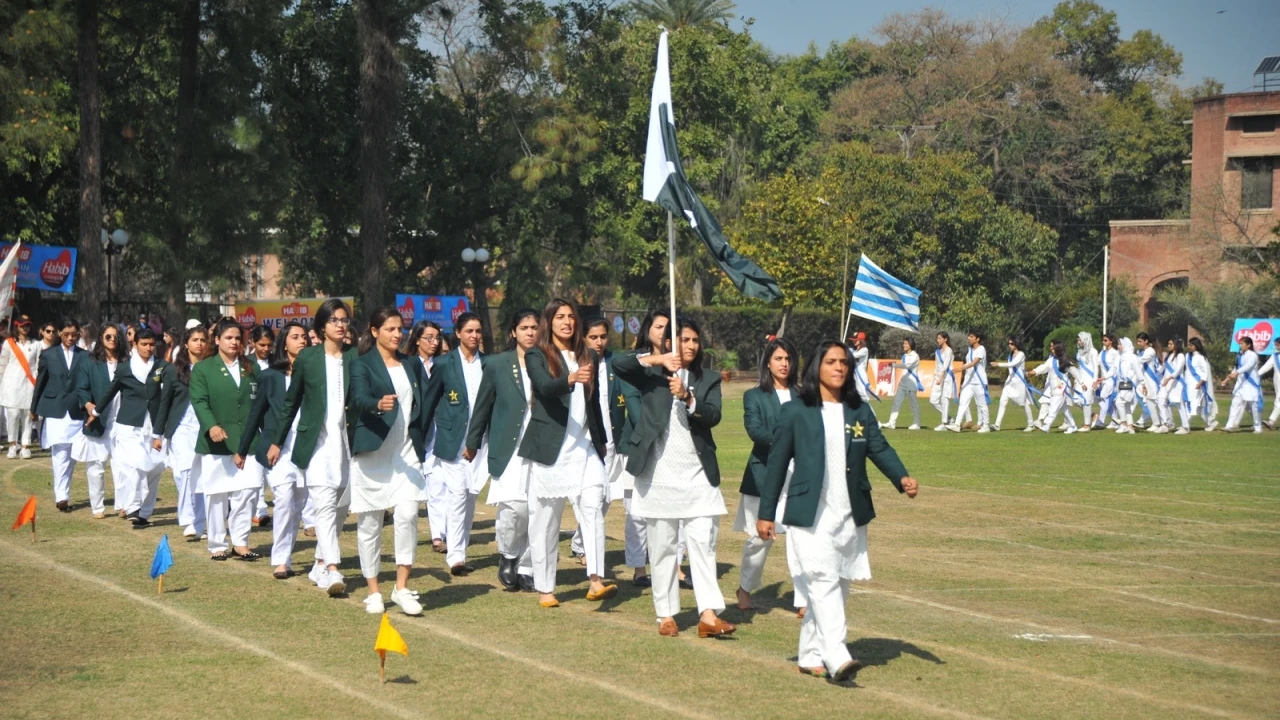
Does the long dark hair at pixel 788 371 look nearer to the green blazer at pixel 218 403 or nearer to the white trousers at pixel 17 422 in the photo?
the green blazer at pixel 218 403

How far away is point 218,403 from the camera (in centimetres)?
1138

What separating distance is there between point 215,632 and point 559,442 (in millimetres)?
2396

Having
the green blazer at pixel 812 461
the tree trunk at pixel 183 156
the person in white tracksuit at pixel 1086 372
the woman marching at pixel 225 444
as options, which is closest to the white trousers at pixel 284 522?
the woman marching at pixel 225 444

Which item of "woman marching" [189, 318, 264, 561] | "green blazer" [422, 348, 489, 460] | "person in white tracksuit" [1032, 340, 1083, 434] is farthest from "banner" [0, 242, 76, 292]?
"green blazer" [422, 348, 489, 460]

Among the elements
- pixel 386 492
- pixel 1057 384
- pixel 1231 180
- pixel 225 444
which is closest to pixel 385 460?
pixel 386 492

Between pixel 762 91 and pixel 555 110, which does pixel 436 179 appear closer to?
pixel 555 110

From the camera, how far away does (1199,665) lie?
766 centimetres

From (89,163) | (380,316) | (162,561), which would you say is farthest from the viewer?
(89,163)

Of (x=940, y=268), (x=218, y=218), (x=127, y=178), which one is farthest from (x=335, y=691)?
(x=940, y=268)

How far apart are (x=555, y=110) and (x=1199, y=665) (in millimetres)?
35799

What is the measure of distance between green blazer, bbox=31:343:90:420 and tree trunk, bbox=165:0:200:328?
14.8m

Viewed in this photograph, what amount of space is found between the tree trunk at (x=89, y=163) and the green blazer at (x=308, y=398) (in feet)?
66.3

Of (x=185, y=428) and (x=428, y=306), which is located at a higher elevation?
(x=428, y=306)

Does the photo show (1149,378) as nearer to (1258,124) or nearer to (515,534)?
(515,534)
